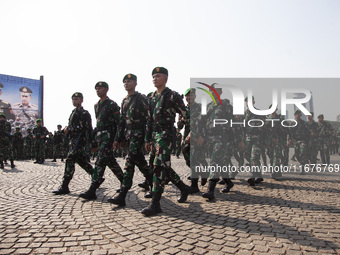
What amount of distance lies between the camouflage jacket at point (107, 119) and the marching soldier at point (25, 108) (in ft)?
114

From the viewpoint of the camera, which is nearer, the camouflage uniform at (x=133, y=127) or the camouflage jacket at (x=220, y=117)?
the camouflage uniform at (x=133, y=127)

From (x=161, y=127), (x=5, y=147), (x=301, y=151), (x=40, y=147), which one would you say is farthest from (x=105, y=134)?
(x=40, y=147)

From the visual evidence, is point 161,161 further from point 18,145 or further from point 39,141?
point 18,145

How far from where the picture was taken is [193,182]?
5.87 meters

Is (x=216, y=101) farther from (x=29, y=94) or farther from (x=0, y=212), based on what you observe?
(x=29, y=94)

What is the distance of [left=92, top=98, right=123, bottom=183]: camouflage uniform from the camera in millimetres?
5055

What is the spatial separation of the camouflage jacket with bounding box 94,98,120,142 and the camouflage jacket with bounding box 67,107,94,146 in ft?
2.15

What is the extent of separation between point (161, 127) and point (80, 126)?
7.99ft

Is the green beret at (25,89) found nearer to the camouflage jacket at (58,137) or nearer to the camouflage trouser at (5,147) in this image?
the camouflage jacket at (58,137)

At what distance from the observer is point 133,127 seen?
4.81m

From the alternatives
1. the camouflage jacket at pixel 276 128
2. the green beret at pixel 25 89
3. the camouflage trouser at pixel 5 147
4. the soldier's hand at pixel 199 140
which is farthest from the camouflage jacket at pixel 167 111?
the green beret at pixel 25 89

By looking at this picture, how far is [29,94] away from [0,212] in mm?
37028

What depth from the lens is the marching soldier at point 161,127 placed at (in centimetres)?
412

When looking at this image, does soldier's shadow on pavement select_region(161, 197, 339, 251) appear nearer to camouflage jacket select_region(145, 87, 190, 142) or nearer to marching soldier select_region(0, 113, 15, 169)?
camouflage jacket select_region(145, 87, 190, 142)
